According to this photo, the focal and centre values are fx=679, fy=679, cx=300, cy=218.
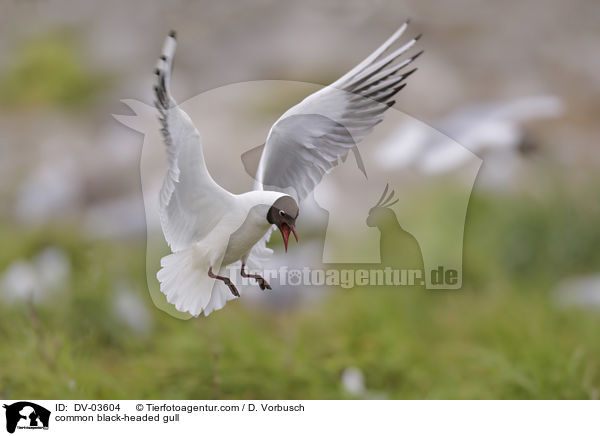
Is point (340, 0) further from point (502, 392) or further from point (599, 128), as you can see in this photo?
point (502, 392)

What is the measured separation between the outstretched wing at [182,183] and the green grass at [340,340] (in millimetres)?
700

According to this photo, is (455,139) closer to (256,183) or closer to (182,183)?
(256,183)

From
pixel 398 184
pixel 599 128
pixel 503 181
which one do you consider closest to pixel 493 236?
pixel 503 181

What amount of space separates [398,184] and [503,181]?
1.22ft

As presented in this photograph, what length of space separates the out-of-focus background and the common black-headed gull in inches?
21.5

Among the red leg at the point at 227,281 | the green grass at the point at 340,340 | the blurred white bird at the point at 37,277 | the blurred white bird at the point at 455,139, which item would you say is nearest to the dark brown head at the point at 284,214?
the red leg at the point at 227,281

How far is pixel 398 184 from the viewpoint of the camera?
75.0 inches

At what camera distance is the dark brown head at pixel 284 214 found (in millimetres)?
779

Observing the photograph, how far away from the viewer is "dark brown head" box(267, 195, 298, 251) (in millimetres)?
779

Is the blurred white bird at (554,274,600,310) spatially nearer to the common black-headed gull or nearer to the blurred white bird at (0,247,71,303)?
the common black-headed gull

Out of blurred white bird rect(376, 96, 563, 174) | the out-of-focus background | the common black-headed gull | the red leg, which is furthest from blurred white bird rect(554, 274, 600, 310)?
the red leg
